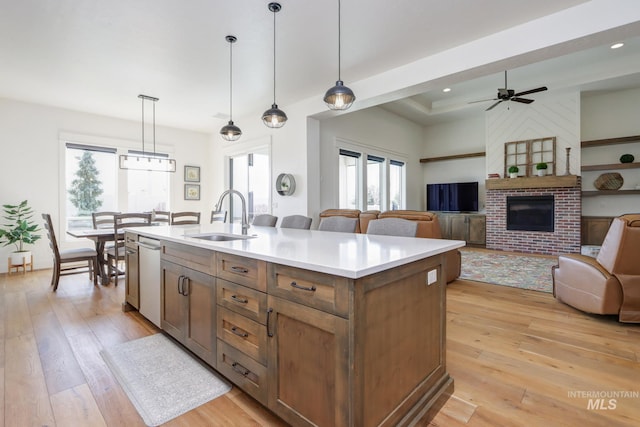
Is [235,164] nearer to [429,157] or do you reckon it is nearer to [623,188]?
[429,157]

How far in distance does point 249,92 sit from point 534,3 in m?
3.62

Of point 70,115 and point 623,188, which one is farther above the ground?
point 70,115

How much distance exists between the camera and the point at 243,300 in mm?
1657

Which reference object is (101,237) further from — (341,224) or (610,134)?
(610,134)

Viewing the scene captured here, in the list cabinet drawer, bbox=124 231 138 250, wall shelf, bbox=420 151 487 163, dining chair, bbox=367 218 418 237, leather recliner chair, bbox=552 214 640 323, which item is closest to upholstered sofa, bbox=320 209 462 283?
dining chair, bbox=367 218 418 237

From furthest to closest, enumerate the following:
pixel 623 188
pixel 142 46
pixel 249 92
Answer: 1. pixel 623 188
2. pixel 249 92
3. pixel 142 46

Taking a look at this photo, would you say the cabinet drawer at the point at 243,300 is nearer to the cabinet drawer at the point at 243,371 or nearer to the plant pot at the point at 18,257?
the cabinet drawer at the point at 243,371

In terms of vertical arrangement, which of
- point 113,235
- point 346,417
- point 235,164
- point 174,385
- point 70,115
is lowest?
point 174,385

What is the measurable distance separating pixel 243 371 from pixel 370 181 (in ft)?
19.3

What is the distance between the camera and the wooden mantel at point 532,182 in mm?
5898

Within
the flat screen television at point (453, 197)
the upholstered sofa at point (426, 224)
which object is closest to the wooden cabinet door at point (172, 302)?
the upholstered sofa at point (426, 224)

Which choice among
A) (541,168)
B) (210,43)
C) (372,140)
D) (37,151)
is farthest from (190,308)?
(541,168)

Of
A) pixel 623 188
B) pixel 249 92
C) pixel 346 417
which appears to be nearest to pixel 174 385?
pixel 346 417

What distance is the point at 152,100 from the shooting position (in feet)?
16.3
